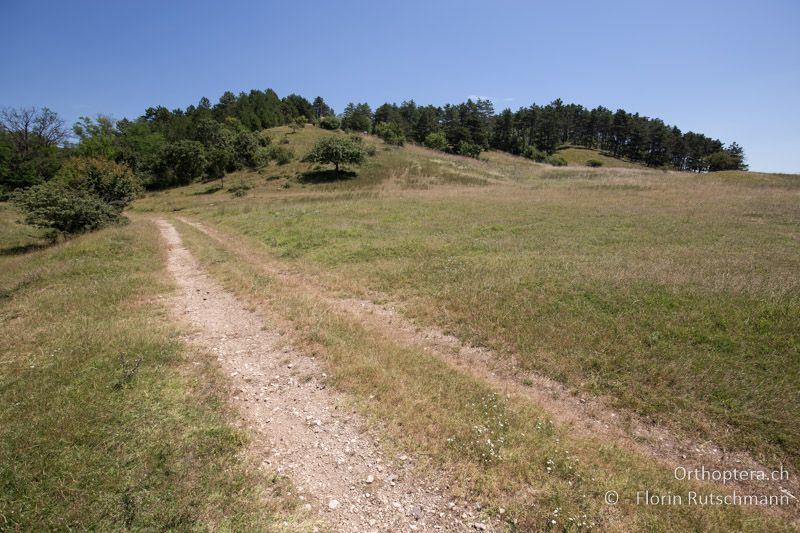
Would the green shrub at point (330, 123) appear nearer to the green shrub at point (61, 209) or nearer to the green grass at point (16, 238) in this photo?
the green grass at point (16, 238)

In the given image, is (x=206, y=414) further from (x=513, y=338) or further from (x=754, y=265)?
(x=754, y=265)

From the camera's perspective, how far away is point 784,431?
5.99 metres

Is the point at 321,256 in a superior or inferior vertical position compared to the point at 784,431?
superior

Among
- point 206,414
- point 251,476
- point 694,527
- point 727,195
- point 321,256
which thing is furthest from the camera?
point 727,195

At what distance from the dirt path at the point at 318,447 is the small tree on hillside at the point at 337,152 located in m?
48.3

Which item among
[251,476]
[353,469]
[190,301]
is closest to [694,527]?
[353,469]

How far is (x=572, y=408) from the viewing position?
22.3ft

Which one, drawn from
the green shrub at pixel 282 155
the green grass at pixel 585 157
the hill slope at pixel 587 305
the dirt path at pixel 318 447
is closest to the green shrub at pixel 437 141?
the green grass at pixel 585 157

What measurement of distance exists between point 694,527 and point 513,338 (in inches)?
196

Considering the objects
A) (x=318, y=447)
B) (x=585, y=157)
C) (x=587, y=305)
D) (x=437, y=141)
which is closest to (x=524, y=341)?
(x=587, y=305)

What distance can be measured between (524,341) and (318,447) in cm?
586

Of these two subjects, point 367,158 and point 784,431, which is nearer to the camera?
point 784,431

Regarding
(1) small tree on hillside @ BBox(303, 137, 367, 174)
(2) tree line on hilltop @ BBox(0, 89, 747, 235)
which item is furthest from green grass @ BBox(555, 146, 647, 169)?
(1) small tree on hillside @ BBox(303, 137, 367, 174)

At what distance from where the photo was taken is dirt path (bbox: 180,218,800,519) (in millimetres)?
5672
